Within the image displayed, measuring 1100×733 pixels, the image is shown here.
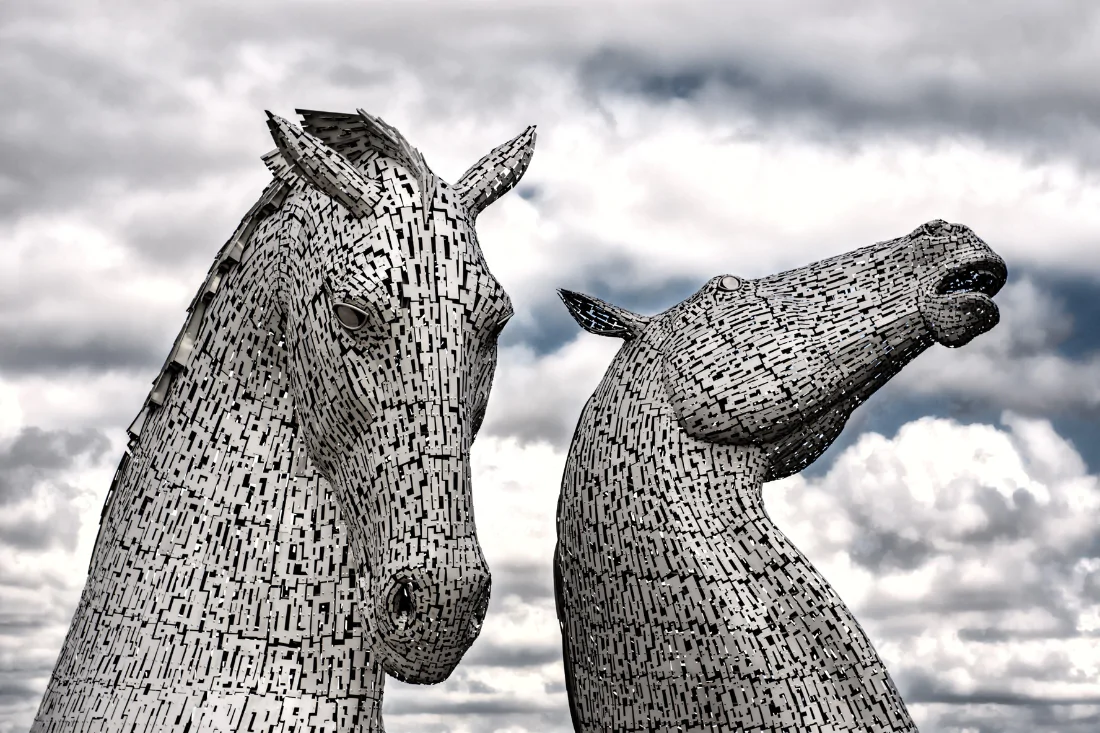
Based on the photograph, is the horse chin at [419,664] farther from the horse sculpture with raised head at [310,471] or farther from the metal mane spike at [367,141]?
the metal mane spike at [367,141]

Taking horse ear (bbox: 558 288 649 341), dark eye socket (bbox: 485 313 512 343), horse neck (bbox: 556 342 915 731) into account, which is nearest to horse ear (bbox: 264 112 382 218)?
dark eye socket (bbox: 485 313 512 343)

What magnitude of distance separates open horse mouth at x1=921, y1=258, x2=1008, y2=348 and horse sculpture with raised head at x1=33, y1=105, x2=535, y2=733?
1.89m

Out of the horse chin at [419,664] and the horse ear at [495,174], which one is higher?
the horse ear at [495,174]

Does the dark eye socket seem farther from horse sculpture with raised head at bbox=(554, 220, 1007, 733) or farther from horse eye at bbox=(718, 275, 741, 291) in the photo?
horse eye at bbox=(718, 275, 741, 291)

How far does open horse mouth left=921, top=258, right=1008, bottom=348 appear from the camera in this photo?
4234mm

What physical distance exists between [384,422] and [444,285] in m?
0.30

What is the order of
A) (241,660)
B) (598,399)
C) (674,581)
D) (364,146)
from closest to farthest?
(241,660) → (364,146) → (674,581) → (598,399)

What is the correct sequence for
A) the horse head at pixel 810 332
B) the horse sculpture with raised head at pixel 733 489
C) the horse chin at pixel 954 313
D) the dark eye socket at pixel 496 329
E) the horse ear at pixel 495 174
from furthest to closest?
the horse chin at pixel 954 313
the horse head at pixel 810 332
the horse sculpture with raised head at pixel 733 489
the horse ear at pixel 495 174
the dark eye socket at pixel 496 329

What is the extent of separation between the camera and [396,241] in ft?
8.42

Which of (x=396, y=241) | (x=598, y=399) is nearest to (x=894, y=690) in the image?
(x=598, y=399)

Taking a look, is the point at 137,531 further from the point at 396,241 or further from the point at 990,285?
the point at 990,285

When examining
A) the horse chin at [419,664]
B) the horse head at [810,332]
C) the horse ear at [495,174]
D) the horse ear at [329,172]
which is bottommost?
the horse chin at [419,664]

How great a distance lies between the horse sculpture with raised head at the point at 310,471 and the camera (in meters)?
2.45

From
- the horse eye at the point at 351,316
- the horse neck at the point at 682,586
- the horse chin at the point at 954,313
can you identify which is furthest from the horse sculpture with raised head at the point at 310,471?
the horse chin at the point at 954,313
